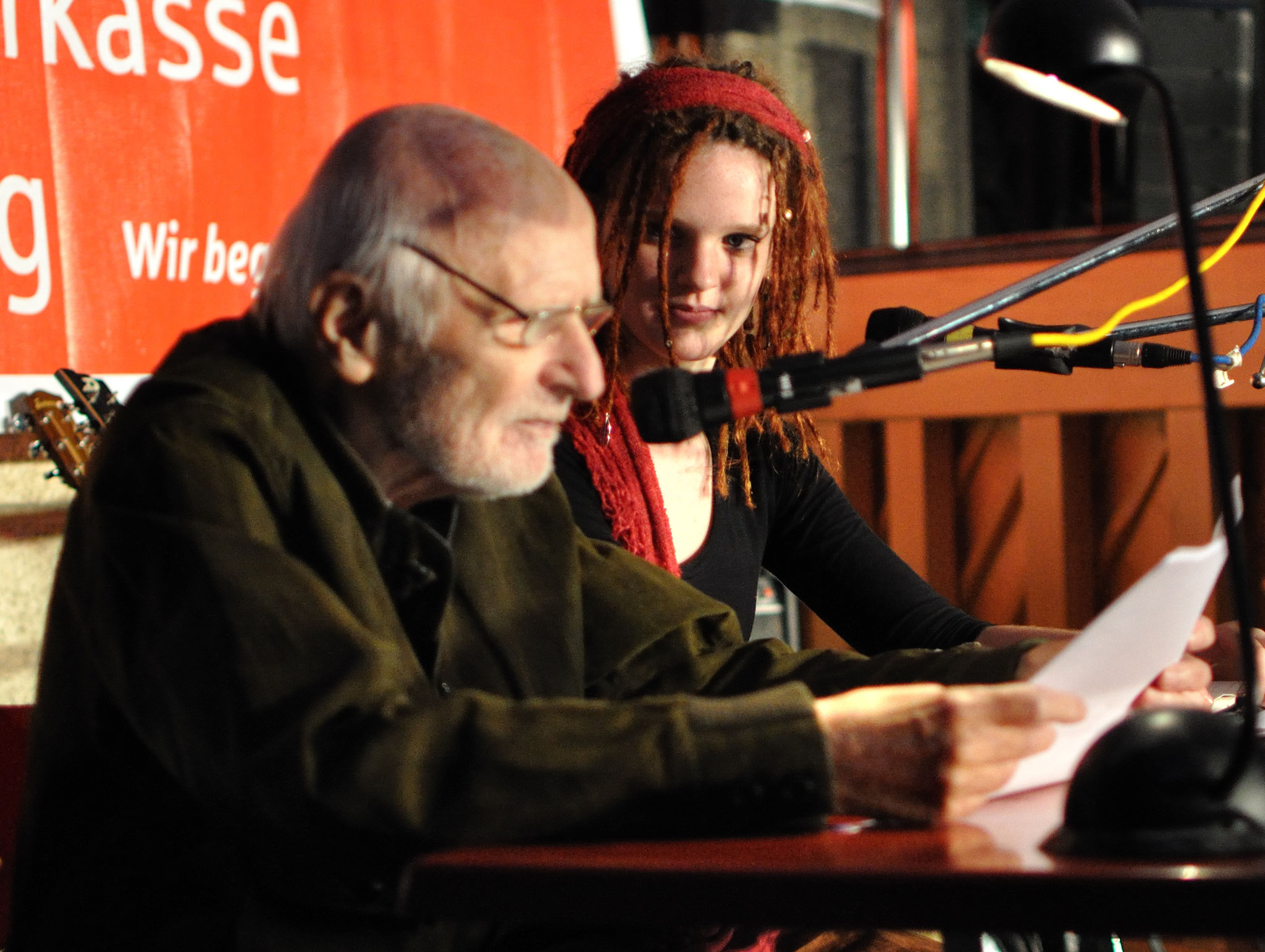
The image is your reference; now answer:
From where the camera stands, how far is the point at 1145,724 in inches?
30.0

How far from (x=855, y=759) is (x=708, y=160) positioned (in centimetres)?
100

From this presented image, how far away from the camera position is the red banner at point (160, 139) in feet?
6.83

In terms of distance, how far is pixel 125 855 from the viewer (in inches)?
36.7

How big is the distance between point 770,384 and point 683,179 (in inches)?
30.7

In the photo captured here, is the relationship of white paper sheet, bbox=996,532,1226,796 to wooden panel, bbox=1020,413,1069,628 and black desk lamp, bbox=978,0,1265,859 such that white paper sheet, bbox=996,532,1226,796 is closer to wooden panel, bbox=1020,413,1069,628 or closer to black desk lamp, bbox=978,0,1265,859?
black desk lamp, bbox=978,0,1265,859

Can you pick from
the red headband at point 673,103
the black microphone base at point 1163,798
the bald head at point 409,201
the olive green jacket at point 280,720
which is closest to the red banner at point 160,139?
the red headband at point 673,103

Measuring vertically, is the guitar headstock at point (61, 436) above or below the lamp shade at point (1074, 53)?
below

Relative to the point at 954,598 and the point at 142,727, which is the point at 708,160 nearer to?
the point at 142,727

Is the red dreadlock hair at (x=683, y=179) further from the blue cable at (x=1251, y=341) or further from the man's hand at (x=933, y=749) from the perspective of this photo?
the man's hand at (x=933, y=749)

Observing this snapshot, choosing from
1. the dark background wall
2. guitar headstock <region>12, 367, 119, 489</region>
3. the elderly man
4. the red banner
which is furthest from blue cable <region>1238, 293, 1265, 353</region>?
the dark background wall

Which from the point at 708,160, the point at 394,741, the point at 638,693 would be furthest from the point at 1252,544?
the point at 394,741

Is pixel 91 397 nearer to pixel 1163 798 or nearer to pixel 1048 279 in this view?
pixel 1048 279

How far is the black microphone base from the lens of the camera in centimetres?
69

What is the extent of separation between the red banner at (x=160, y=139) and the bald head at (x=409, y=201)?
935 millimetres
